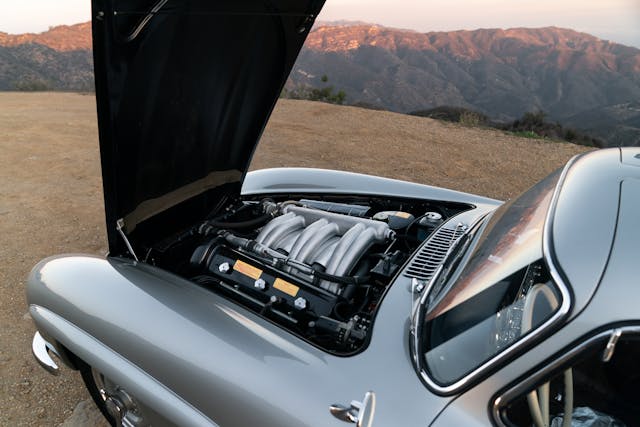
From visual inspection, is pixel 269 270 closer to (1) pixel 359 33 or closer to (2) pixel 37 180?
(2) pixel 37 180

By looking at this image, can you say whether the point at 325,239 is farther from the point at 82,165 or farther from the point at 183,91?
the point at 82,165

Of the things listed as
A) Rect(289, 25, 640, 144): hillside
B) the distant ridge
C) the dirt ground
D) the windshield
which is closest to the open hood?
the dirt ground

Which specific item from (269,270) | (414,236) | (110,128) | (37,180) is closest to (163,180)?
(110,128)

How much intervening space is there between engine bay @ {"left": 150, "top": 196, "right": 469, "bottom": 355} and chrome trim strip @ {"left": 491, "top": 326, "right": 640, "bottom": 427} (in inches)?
19.7

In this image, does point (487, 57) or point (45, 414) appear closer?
point (45, 414)

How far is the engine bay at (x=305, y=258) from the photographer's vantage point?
7.07 ft

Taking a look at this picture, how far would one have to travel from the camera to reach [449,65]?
42.9 meters

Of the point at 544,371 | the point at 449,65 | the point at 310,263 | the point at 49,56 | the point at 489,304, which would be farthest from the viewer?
the point at 449,65

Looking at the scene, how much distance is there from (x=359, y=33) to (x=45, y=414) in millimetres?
48988

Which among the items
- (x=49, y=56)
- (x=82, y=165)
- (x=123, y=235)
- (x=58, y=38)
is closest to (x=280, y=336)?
(x=123, y=235)

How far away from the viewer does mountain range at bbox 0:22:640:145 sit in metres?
29.8

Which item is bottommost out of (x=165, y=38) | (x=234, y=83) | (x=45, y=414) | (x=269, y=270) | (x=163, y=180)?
(x=45, y=414)

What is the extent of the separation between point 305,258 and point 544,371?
139 centimetres

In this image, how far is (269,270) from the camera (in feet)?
7.82
